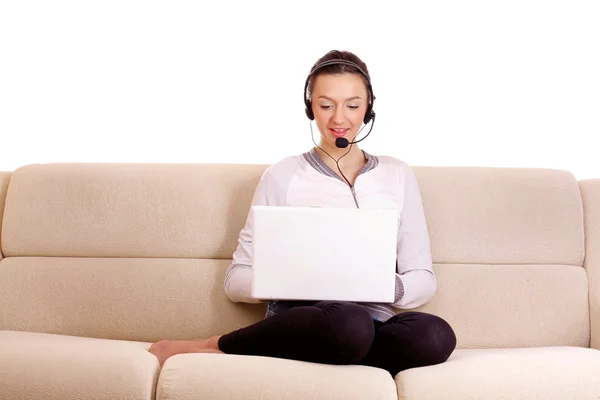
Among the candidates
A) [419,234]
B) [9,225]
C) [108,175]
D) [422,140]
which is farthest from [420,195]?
[9,225]

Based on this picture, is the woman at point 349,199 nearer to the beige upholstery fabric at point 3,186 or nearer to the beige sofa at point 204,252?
the beige sofa at point 204,252

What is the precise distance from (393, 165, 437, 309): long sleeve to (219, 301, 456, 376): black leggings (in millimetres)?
166

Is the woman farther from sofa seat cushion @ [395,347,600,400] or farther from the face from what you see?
sofa seat cushion @ [395,347,600,400]

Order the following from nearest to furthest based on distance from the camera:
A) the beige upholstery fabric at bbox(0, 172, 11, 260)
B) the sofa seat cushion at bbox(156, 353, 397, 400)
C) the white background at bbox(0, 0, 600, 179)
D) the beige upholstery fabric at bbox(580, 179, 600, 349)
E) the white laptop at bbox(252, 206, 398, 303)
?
1. the sofa seat cushion at bbox(156, 353, 397, 400)
2. the white laptop at bbox(252, 206, 398, 303)
3. the beige upholstery fabric at bbox(580, 179, 600, 349)
4. the beige upholstery fabric at bbox(0, 172, 11, 260)
5. the white background at bbox(0, 0, 600, 179)

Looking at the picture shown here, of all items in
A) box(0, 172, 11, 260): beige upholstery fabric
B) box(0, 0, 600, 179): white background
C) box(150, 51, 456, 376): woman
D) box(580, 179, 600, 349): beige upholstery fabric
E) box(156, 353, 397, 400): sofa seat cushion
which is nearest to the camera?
box(156, 353, 397, 400): sofa seat cushion

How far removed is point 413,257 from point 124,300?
831 millimetres

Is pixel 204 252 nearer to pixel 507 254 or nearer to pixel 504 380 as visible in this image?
pixel 507 254

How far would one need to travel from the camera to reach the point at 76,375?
1842 millimetres

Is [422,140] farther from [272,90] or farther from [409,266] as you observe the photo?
[409,266]

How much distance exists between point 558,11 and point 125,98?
1.53 m

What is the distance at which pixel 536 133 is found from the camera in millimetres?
2994

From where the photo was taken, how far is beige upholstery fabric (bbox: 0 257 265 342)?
2463 millimetres

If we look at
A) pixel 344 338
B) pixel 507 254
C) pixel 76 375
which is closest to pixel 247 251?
pixel 344 338

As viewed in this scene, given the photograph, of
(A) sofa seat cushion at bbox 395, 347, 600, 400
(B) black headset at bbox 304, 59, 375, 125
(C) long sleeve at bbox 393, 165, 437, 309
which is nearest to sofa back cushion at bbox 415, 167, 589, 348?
(C) long sleeve at bbox 393, 165, 437, 309
